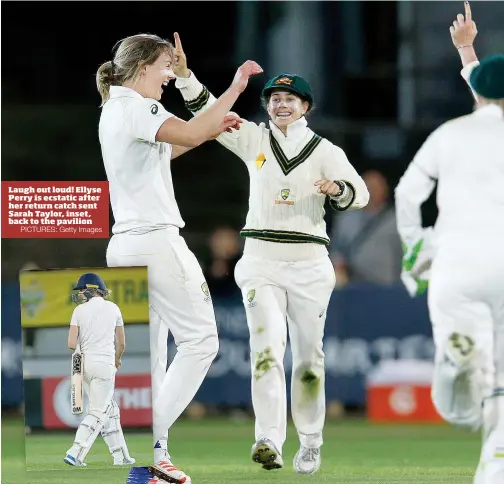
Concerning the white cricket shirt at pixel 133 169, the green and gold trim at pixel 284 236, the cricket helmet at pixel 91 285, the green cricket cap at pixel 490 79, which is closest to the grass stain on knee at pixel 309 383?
the green and gold trim at pixel 284 236

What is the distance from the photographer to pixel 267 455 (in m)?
6.98

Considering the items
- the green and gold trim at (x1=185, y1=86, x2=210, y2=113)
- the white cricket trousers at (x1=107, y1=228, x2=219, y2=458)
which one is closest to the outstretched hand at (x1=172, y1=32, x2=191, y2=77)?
the green and gold trim at (x1=185, y1=86, x2=210, y2=113)

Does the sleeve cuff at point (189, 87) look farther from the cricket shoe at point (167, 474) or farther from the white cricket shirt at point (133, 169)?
the cricket shoe at point (167, 474)

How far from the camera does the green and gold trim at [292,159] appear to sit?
739 cm

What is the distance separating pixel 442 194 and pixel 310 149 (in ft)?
6.22

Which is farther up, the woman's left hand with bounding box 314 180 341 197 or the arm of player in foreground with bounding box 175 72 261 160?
the arm of player in foreground with bounding box 175 72 261 160

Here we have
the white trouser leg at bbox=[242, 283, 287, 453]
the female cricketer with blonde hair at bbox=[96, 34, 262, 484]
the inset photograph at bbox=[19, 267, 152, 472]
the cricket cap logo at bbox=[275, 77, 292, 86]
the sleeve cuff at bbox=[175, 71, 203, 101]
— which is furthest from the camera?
the cricket cap logo at bbox=[275, 77, 292, 86]

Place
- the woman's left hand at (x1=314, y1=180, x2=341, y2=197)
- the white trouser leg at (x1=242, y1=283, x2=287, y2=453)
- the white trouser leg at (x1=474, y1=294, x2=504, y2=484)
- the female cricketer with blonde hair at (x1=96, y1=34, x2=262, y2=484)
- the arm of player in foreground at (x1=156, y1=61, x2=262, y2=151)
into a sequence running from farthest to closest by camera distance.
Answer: the white trouser leg at (x1=242, y1=283, x2=287, y2=453) → the woman's left hand at (x1=314, y1=180, x2=341, y2=197) → the female cricketer with blonde hair at (x1=96, y1=34, x2=262, y2=484) → the arm of player in foreground at (x1=156, y1=61, x2=262, y2=151) → the white trouser leg at (x1=474, y1=294, x2=504, y2=484)

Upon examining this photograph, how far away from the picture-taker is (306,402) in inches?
295

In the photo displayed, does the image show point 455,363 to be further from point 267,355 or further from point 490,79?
point 267,355

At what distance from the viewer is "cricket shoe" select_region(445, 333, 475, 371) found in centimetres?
546

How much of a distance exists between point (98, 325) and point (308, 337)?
5.24 ft

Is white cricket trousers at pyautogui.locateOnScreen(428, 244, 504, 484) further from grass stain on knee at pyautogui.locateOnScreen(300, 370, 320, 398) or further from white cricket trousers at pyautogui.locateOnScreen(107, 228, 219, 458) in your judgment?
grass stain on knee at pyautogui.locateOnScreen(300, 370, 320, 398)

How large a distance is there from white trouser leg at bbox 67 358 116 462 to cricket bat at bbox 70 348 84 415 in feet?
0.08
